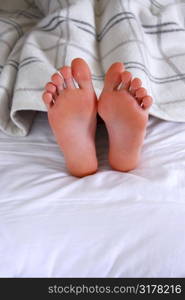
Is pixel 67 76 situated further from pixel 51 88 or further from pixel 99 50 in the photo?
pixel 99 50

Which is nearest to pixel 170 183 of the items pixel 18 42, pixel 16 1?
pixel 18 42

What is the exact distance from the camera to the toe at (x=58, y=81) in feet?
2.05

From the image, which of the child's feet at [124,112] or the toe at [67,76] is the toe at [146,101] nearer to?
the child's feet at [124,112]

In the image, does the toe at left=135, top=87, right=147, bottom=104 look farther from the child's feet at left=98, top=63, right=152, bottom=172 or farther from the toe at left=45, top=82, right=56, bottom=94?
the toe at left=45, top=82, right=56, bottom=94

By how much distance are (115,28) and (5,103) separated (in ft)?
0.99

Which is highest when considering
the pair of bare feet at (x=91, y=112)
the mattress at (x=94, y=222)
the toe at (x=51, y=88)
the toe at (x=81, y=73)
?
the toe at (x=81, y=73)

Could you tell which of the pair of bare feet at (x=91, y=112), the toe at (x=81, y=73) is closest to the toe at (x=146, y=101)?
the pair of bare feet at (x=91, y=112)

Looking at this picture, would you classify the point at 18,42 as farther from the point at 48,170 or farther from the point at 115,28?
the point at 48,170

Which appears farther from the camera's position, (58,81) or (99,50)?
(99,50)

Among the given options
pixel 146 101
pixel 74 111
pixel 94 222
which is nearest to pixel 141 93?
pixel 146 101

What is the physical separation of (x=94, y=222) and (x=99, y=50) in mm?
453

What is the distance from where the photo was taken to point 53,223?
557mm

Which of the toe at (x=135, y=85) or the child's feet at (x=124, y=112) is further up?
the toe at (x=135, y=85)

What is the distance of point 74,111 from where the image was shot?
64 cm
